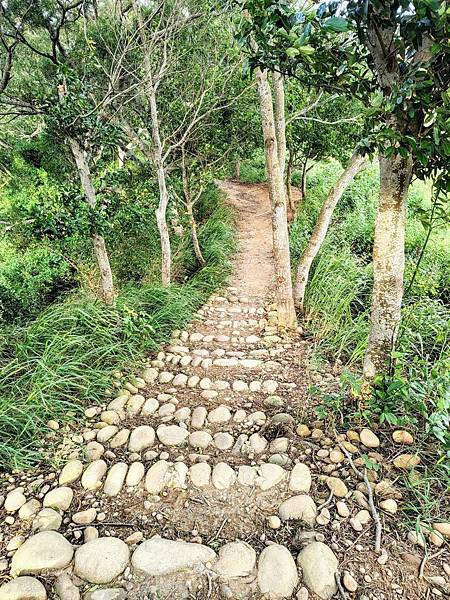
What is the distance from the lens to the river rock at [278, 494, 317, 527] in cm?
177

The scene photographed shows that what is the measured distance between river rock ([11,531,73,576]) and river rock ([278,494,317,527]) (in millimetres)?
1019

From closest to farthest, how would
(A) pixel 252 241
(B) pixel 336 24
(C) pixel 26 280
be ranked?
(B) pixel 336 24 < (C) pixel 26 280 < (A) pixel 252 241

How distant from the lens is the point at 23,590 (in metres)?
1.50

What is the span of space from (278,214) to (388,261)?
5.77 feet

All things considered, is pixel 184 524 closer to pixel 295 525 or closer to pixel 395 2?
pixel 295 525

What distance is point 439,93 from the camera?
56.9 inches

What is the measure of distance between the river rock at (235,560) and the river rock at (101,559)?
0.43 metres

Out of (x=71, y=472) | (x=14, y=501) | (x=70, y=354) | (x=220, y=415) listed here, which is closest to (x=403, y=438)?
(x=220, y=415)

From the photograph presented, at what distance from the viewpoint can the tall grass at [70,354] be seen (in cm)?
234

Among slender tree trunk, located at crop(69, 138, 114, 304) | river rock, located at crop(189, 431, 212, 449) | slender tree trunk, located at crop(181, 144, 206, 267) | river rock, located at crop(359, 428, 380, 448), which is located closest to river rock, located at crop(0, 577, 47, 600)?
river rock, located at crop(189, 431, 212, 449)

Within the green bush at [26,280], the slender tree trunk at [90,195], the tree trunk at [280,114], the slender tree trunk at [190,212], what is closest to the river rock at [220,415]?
the slender tree trunk at [90,195]

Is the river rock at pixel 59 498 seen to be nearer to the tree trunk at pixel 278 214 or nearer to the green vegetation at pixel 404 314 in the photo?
the green vegetation at pixel 404 314

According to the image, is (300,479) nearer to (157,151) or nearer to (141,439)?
(141,439)

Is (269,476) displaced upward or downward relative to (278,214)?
downward
